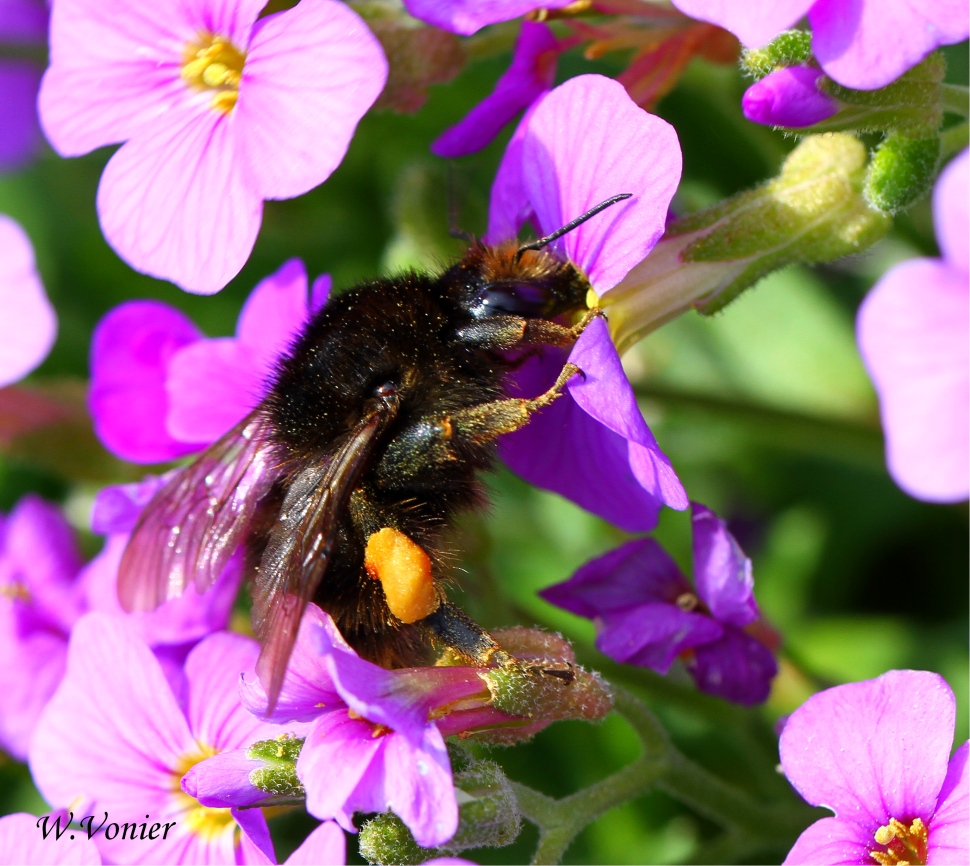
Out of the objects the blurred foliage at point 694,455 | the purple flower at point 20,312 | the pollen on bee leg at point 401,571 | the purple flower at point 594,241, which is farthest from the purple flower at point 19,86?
the pollen on bee leg at point 401,571

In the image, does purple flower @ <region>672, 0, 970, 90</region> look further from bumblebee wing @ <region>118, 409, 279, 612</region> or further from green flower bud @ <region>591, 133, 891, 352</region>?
bumblebee wing @ <region>118, 409, 279, 612</region>

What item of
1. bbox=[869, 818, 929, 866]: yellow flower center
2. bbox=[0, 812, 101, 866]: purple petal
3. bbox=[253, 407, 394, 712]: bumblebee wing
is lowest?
bbox=[0, 812, 101, 866]: purple petal

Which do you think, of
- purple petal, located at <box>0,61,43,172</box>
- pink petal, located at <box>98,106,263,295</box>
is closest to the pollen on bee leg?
pink petal, located at <box>98,106,263,295</box>

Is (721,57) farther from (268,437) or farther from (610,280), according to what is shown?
(268,437)

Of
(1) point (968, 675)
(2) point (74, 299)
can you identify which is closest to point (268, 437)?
(1) point (968, 675)

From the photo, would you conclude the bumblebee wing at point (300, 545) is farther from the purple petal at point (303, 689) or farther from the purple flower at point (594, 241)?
the purple flower at point (594, 241)

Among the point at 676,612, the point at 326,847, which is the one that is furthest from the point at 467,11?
the point at 326,847
